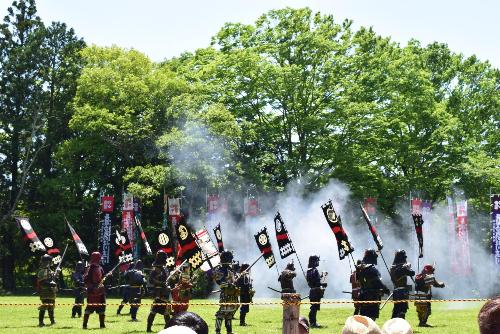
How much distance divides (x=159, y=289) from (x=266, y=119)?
2587 cm

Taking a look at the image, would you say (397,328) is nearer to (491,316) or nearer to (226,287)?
(491,316)

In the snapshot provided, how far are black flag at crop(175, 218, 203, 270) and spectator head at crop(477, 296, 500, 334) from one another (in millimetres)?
13154

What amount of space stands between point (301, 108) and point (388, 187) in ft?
21.1

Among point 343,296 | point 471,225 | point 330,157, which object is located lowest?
point 343,296

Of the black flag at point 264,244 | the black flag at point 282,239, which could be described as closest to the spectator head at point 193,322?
the black flag at point 264,244

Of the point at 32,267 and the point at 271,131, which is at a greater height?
the point at 271,131

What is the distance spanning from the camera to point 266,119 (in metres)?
43.1

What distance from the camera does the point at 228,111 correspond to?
40.7m

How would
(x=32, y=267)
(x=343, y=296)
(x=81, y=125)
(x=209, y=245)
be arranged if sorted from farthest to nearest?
(x=32, y=267) < (x=81, y=125) < (x=343, y=296) < (x=209, y=245)

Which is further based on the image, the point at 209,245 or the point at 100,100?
the point at 100,100

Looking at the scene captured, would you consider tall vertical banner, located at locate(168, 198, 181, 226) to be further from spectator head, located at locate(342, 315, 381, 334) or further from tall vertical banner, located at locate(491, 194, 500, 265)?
spectator head, located at locate(342, 315, 381, 334)

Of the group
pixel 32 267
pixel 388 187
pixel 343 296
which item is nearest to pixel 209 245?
pixel 343 296

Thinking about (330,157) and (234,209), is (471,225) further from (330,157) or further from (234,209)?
(234,209)

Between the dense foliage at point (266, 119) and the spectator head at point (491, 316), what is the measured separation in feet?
116
